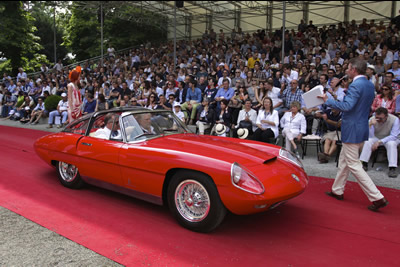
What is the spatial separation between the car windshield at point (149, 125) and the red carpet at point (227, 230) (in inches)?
38.2


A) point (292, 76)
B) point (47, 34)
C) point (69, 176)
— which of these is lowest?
point (69, 176)

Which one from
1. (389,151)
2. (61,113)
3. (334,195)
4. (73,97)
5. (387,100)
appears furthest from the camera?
(61,113)

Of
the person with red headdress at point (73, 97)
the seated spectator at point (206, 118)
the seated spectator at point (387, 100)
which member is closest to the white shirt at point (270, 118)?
the seated spectator at point (206, 118)

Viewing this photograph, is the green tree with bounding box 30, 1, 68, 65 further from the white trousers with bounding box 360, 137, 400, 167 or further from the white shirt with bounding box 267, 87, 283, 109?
the white trousers with bounding box 360, 137, 400, 167

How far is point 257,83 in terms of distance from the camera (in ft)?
36.1

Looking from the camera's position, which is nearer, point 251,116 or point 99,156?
point 99,156

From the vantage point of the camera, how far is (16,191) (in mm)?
4988

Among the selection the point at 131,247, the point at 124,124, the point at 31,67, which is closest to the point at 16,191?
the point at 124,124

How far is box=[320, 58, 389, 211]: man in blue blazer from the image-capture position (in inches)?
169

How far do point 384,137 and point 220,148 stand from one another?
435 cm

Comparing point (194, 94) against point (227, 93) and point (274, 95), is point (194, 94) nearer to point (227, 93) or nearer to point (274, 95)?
point (227, 93)

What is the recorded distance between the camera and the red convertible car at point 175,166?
3387mm

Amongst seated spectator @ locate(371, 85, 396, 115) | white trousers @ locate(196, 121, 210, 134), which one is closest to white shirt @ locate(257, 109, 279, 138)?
white trousers @ locate(196, 121, 210, 134)

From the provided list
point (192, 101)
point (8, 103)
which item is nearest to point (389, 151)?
point (192, 101)
